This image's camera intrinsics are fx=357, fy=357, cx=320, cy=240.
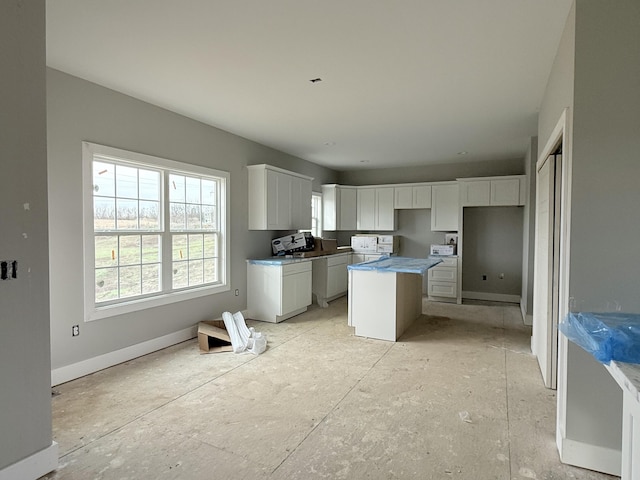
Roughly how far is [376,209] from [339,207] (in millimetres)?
805

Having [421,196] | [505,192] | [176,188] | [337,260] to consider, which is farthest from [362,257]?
[176,188]

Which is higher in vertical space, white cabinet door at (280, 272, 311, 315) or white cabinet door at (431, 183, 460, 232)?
white cabinet door at (431, 183, 460, 232)

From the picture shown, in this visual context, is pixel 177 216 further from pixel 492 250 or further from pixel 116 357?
pixel 492 250

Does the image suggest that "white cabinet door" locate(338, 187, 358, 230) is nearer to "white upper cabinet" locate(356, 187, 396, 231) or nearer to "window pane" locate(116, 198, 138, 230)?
"white upper cabinet" locate(356, 187, 396, 231)

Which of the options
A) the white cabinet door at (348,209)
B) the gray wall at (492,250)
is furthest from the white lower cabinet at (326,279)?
the gray wall at (492,250)

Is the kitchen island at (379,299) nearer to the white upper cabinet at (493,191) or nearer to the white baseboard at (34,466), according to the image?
the white upper cabinet at (493,191)

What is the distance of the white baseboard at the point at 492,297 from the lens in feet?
22.4

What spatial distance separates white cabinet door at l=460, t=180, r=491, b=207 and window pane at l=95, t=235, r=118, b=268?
5.70m

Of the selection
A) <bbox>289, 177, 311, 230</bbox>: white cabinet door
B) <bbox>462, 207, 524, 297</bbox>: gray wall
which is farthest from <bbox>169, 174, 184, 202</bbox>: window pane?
<bbox>462, 207, 524, 297</bbox>: gray wall

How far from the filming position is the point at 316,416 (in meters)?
2.61

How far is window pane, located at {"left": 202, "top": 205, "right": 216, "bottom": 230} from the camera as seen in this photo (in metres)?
4.73

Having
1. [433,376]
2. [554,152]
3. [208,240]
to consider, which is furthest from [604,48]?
[208,240]

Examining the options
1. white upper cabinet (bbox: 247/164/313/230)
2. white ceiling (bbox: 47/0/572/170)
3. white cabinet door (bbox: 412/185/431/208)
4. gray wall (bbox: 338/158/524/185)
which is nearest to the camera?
white ceiling (bbox: 47/0/572/170)

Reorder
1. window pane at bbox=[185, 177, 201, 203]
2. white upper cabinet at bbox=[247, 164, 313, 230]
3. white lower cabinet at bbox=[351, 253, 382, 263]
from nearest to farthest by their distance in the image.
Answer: window pane at bbox=[185, 177, 201, 203] → white upper cabinet at bbox=[247, 164, 313, 230] → white lower cabinet at bbox=[351, 253, 382, 263]
